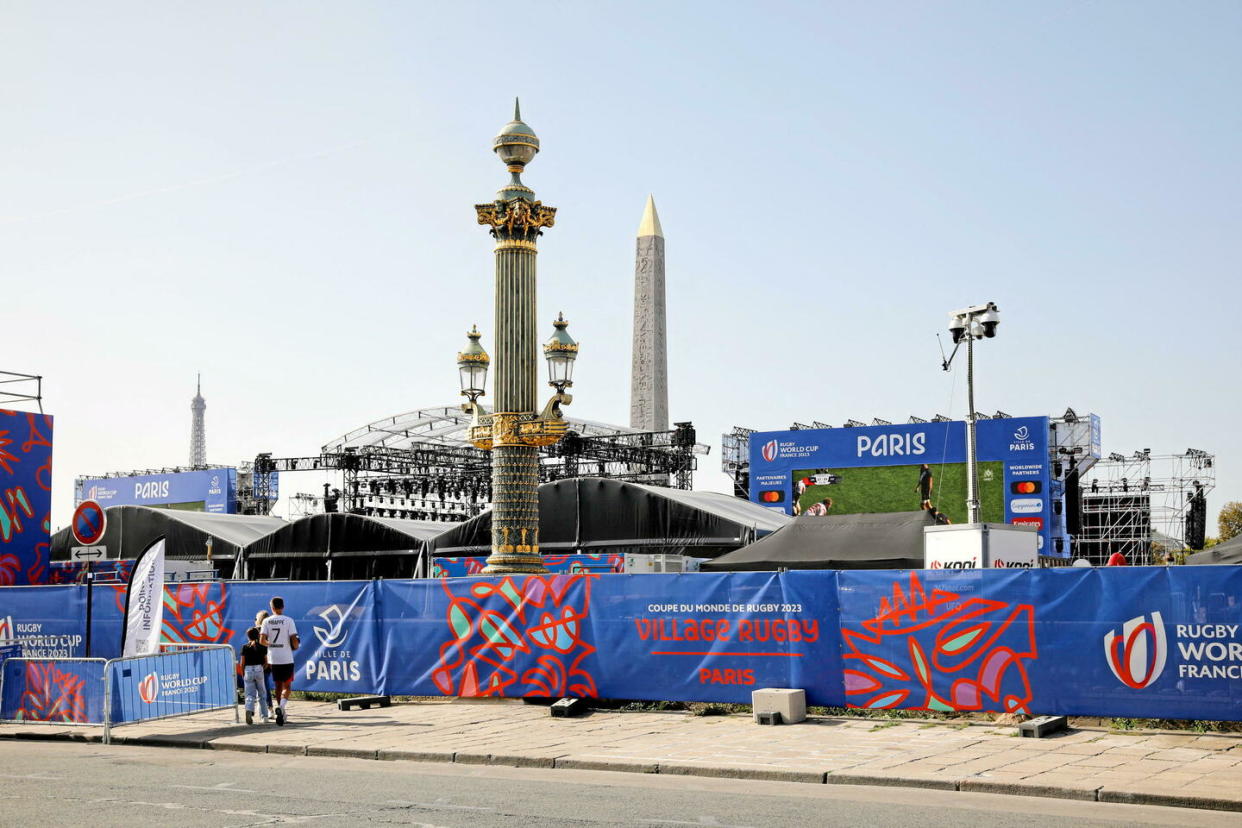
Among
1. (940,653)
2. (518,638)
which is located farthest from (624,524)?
(940,653)

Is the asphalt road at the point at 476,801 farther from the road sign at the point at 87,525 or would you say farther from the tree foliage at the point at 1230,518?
the tree foliage at the point at 1230,518

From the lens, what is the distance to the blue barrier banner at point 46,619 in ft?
78.5

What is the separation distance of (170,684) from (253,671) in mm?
1363

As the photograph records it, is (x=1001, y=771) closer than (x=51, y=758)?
Yes

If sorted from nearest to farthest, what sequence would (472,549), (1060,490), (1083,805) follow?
1. (1083,805)
2. (472,549)
3. (1060,490)

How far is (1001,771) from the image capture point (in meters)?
12.8

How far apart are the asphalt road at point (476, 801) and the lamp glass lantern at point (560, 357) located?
805 cm

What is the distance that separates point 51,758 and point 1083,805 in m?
11.8

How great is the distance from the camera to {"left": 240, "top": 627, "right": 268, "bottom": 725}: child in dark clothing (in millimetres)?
18531

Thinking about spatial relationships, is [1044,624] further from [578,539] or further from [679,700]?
[578,539]

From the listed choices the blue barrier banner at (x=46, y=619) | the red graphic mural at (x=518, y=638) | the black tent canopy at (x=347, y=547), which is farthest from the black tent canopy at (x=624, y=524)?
the red graphic mural at (x=518, y=638)

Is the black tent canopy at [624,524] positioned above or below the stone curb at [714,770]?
above

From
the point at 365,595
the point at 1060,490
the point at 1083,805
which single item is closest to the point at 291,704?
the point at 365,595

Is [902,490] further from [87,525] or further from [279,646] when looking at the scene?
[279,646]
